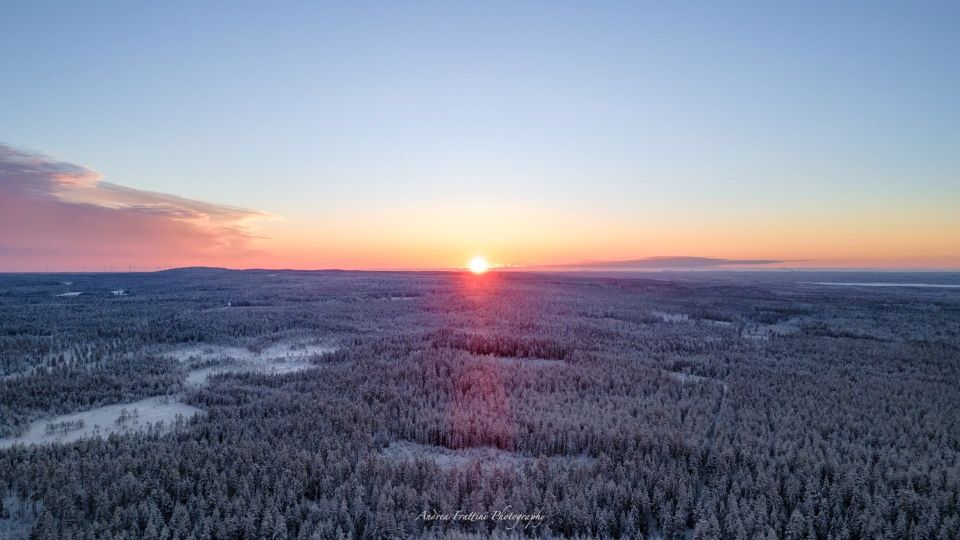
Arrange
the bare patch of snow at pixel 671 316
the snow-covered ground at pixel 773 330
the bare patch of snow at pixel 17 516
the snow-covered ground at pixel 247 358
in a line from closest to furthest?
the bare patch of snow at pixel 17 516 → the snow-covered ground at pixel 247 358 → the snow-covered ground at pixel 773 330 → the bare patch of snow at pixel 671 316

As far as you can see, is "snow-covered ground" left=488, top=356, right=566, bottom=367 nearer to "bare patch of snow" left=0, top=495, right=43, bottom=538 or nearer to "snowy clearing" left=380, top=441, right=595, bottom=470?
"snowy clearing" left=380, top=441, right=595, bottom=470

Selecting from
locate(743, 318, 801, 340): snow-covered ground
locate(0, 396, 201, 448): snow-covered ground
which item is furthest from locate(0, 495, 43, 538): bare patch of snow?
locate(743, 318, 801, 340): snow-covered ground

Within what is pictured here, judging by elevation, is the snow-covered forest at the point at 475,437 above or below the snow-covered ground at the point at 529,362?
above

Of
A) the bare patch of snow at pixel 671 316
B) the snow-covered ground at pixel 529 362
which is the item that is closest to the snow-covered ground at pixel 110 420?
the snow-covered ground at pixel 529 362

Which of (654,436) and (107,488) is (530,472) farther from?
(107,488)

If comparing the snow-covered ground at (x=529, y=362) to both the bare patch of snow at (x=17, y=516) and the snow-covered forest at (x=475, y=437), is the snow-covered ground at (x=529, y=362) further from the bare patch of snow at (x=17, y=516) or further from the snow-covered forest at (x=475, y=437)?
the bare patch of snow at (x=17, y=516)

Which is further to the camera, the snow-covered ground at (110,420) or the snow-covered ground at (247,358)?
the snow-covered ground at (247,358)
